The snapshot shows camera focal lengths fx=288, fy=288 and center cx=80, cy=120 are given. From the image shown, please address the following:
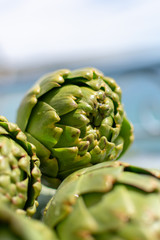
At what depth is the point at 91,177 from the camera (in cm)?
46

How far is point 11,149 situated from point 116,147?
273 millimetres

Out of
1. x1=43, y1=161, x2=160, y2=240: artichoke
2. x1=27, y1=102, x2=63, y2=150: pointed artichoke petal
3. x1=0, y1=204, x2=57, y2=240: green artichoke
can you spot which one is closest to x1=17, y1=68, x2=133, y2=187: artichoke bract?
x1=27, y1=102, x2=63, y2=150: pointed artichoke petal

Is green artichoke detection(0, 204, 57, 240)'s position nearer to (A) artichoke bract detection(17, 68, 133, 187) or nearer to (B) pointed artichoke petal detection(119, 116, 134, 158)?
(A) artichoke bract detection(17, 68, 133, 187)

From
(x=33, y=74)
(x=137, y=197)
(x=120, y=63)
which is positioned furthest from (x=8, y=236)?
(x=33, y=74)

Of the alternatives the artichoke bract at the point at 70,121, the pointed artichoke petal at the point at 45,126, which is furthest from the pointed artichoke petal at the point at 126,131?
the pointed artichoke petal at the point at 45,126

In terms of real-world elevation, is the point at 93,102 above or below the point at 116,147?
above

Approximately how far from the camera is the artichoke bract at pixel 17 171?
18.5 inches

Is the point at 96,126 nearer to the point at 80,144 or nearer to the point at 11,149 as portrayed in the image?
the point at 80,144

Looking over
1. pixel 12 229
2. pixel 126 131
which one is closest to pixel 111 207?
pixel 12 229

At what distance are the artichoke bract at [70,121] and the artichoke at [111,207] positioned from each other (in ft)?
0.49

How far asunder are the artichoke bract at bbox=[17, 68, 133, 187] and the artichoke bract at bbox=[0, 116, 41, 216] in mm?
72

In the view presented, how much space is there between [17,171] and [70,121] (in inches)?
7.1

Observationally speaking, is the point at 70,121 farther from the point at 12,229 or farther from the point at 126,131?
the point at 12,229

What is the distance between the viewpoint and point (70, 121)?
629 millimetres
